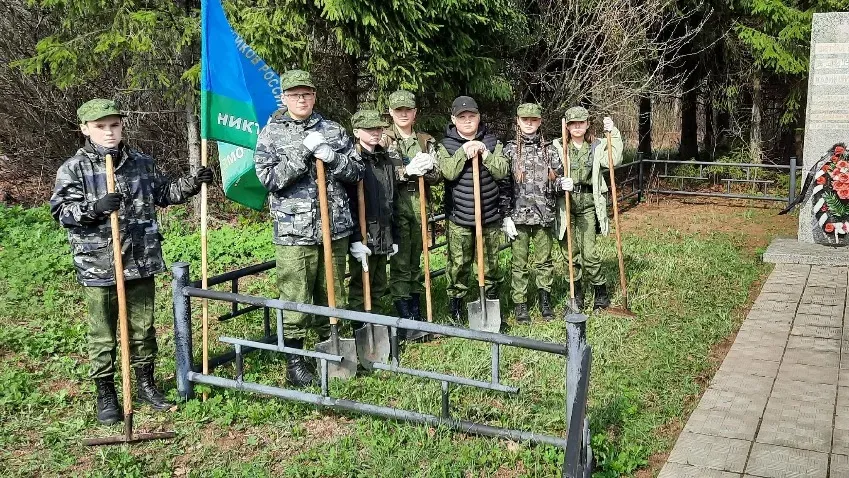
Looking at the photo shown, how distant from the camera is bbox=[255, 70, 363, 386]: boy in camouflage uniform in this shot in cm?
453

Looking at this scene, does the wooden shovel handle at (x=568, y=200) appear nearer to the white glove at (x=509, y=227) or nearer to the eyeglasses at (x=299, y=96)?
the white glove at (x=509, y=227)

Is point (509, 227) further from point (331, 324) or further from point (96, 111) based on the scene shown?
point (96, 111)

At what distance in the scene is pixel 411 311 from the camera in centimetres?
602

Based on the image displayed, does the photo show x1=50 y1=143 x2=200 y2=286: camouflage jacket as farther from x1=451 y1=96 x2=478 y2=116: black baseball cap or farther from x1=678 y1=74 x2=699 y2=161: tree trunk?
x1=678 y1=74 x2=699 y2=161: tree trunk

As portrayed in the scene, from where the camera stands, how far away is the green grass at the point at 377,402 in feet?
12.7

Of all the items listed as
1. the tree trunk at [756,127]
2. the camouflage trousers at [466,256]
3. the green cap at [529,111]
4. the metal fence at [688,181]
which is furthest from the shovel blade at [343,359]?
the tree trunk at [756,127]

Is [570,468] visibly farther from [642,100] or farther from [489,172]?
[642,100]

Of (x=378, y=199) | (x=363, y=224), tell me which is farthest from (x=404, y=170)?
A: (x=363, y=224)

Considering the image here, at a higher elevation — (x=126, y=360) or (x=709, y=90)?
(x=709, y=90)

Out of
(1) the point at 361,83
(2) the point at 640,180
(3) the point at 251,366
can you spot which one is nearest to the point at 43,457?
(3) the point at 251,366

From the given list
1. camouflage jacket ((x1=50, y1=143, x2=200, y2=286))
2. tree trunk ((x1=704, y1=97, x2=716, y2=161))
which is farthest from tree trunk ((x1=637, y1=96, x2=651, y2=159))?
camouflage jacket ((x1=50, y1=143, x2=200, y2=286))

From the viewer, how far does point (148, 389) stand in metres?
4.58

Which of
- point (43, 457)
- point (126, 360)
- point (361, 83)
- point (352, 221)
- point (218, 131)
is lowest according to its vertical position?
point (43, 457)

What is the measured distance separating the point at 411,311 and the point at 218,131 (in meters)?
2.20
